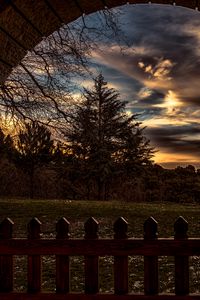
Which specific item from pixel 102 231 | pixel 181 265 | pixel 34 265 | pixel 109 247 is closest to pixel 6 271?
pixel 34 265

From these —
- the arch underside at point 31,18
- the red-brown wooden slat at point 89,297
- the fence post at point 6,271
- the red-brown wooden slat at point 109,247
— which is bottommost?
the red-brown wooden slat at point 89,297

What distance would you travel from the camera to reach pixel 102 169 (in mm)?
32812

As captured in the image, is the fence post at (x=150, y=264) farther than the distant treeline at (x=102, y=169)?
No

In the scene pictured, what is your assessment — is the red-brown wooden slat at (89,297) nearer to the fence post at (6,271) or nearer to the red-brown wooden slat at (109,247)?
the fence post at (6,271)

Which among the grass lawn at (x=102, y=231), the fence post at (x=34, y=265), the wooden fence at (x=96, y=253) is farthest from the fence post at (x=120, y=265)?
the grass lawn at (x=102, y=231)

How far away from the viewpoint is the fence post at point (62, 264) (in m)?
3.76

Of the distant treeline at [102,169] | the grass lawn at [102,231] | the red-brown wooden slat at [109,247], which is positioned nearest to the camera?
the red-brown wooden slat at [109,247]

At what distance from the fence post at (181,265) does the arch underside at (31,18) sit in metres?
1.83

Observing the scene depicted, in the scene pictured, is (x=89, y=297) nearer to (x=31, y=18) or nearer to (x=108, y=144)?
(x=31, y=18)

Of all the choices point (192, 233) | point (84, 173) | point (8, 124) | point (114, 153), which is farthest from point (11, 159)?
point (192, 233)

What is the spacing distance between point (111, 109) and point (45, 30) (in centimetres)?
3065

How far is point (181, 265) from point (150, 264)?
251 mm

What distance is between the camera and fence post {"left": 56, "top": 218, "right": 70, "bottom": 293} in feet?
12.3

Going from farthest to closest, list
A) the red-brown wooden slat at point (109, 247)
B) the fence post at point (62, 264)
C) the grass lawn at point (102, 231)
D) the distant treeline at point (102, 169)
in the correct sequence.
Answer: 1. the distant treeline at point (102, 169)
2. the grass lawn at point (102, 231)
3. the fence post at point (62, 264)
4. the red-brown wooden slat at point (109, 247)
